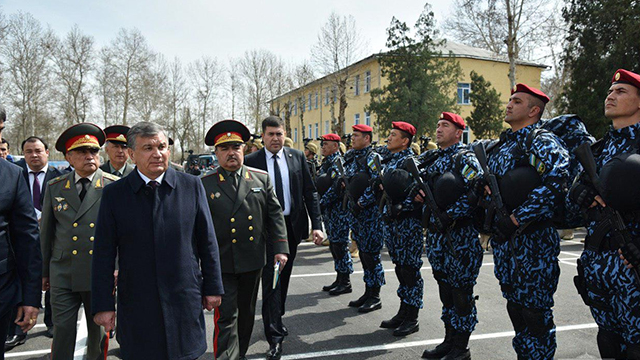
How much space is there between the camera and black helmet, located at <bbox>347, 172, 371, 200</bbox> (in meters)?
5.79

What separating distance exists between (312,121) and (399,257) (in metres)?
46.4

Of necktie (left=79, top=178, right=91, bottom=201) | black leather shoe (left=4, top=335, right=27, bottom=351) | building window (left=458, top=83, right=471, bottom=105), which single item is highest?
building window (left=458, top=83, right=471, bottom=105)

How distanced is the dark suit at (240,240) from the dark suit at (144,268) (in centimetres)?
99

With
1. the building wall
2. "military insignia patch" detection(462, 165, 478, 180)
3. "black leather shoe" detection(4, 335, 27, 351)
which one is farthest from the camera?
the building wall

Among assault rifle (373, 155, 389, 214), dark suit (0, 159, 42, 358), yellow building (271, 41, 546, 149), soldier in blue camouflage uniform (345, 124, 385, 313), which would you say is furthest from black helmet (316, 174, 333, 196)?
yellow building (271, 41, 546, 149)

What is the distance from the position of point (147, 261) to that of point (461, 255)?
106 inches

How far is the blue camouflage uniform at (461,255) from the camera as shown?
3.91m

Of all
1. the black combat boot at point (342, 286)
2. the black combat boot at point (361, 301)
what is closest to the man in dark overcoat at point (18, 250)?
the black combat boot at point (361, 301)

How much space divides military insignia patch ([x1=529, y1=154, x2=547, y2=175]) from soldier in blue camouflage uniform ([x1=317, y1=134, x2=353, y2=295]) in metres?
3.33

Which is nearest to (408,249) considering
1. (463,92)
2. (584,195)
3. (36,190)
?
(584,195)

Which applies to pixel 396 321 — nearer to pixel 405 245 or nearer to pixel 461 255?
pixel 405 245

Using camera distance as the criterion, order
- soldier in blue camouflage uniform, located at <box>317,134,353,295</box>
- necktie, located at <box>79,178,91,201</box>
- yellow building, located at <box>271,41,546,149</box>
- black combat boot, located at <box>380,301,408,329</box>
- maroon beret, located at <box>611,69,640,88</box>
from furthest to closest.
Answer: yellow building, located at <box>271,41,546,149</box>, soldier in blue camouflage uniform, located at <box>317,134,353,295</box>, black combat boot, located at <box>380,301,408,329</box>, necktie, located at <box>79,178,91,201</box>, maroon beret, located at <box>611,69,640,88</box>

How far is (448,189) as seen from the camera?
3.94 meters

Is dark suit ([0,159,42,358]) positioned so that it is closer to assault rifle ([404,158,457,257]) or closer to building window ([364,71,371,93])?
assault rifle ([404,158,457,257])
